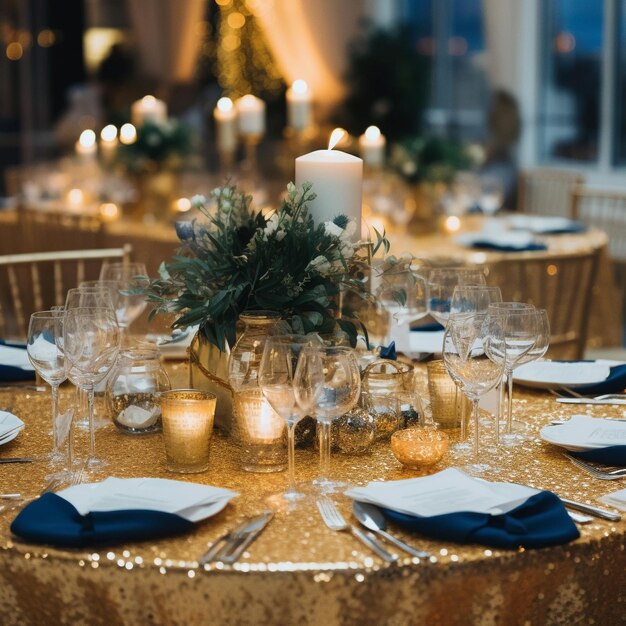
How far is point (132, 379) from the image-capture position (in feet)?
6.03

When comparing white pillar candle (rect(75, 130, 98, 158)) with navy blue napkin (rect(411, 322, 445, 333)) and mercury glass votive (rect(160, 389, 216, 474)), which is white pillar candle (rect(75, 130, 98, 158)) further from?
mercury glass votive (rect(160, 389, 216, 474))

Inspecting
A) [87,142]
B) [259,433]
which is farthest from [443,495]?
[87,142]

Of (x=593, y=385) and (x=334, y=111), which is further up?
(x=334, y=111)

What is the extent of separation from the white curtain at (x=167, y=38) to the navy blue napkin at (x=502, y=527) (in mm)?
8458

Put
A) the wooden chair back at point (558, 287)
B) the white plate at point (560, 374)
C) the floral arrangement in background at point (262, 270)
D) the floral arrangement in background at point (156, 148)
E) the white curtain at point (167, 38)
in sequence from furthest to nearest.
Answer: the white curtain at point (167, 38)
the floral arrangement in background at point (156, 148)
the wooden chair back at point (558, 287)
the white plate at point (560, 374)
the floral arrangement in background at point (262, 270)

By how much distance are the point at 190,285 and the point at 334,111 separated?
706cm

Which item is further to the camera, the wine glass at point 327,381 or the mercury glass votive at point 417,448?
the mercury glass votive at point 417,448

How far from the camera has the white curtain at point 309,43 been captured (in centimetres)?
855

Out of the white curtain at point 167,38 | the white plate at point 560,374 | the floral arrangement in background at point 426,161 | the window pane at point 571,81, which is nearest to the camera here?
the white plate at point 560,374

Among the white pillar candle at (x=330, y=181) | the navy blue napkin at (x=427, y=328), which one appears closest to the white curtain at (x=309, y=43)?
the navy blue napkin at (x=427, y=328)

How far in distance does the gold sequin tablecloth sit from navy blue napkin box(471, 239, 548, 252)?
2533 millimetres

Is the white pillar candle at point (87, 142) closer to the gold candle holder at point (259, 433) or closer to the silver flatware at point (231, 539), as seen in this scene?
the gold candle holder at point (259, 433)

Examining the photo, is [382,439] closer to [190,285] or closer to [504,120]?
[190,285]

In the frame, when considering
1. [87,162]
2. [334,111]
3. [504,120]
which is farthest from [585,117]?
[87,162]
